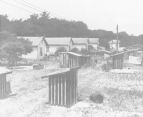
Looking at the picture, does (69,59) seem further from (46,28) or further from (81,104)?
(46,28)

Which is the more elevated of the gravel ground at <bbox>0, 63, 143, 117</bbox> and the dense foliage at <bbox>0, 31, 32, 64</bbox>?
the dense foliage at <bbox>0, 31, 32, 64</bbox>

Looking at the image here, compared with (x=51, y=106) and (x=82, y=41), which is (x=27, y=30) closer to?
(x=82, y=41)

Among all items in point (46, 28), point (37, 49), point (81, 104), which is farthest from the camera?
point (46, 28)

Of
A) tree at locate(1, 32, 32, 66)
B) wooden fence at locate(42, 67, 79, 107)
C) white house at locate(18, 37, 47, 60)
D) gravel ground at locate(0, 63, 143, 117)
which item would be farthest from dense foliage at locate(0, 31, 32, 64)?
wooden fence at locate(42, 67, 79, 107)

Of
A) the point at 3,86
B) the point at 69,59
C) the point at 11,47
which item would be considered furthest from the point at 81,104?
the point at 11,47

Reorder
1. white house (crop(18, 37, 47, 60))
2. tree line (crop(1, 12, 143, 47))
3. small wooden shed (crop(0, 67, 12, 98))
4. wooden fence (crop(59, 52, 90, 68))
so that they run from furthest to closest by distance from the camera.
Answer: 1. tree line (crop(1, 12, 143, 47))
2. white house (crop(18, 37, 47, 60))
3. wooden fence (crop(59, 52, 90, 68))
4. small wooden shed (crop(0, 67, 12, 98))

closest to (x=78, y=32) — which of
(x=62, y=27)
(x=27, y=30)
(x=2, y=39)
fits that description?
(x=62, y=27)

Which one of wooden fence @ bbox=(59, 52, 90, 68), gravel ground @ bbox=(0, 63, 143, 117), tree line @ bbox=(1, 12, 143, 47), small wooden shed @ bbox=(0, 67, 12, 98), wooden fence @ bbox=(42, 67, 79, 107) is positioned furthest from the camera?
tree line @ bbox=(1, 12, 143, 47)

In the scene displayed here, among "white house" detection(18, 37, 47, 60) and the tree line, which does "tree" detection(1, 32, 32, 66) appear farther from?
the tree line

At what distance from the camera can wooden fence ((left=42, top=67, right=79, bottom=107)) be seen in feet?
36.8

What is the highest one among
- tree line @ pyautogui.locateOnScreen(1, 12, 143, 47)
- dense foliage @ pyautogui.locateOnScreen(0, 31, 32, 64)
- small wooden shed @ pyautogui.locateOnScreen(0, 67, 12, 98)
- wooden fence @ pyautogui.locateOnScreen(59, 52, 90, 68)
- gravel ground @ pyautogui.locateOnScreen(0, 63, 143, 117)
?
tree line @ pyautogui.locateOnScreen(1, 12, 143, 47)

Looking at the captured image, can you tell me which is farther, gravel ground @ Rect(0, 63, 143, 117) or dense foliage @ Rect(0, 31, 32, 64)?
dense foliage @ Rect(0, 31, 32, 64)

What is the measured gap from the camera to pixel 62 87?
37.2 feet

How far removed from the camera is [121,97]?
43.1 ft
